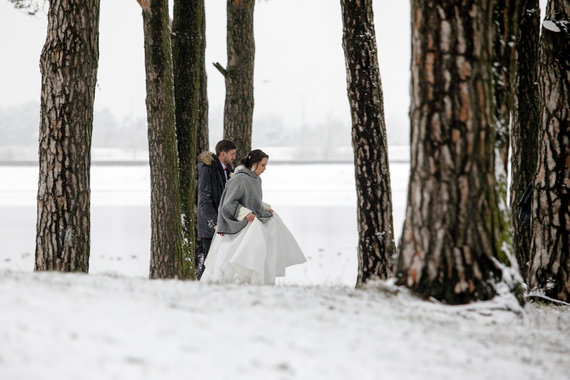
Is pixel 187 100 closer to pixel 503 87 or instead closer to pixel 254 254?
pixel 254 254

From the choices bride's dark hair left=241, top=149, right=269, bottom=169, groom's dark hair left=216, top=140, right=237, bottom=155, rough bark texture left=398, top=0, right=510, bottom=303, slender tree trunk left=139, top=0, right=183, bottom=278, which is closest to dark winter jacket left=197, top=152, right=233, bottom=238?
groom's dark hair left=216, top=140, right=237, bottom=155

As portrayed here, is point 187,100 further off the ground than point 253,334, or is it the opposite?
point 187,100

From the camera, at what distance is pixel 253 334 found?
336 cm

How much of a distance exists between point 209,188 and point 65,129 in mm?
2481

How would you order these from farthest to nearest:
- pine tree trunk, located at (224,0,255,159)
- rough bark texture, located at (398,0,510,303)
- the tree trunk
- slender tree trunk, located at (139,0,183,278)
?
pine tree trunk, located at (224,0,255,159) < slender tree trunk, located at (139,0,183,278) < the tree trunk < rough bark texture, located at (398,0,510,303)

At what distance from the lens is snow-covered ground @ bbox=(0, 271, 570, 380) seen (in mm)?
2832

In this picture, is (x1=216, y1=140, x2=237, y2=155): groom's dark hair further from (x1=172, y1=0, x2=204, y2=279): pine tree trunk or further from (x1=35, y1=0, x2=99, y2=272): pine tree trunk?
(x1=35, y1=0, x2=99, y2=272): pine tree trunk

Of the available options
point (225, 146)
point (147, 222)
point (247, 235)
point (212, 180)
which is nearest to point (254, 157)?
point (247, 235)

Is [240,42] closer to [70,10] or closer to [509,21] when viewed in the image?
[70,10]

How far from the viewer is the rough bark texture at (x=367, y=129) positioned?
7281mm

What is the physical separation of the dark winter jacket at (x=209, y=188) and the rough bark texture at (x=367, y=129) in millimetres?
2110

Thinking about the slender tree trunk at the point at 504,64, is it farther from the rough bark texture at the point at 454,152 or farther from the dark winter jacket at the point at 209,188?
the dark winter jacket at the point at 209,188

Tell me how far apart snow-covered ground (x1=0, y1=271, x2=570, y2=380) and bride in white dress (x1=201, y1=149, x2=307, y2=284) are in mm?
2630

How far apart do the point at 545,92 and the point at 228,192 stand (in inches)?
139
